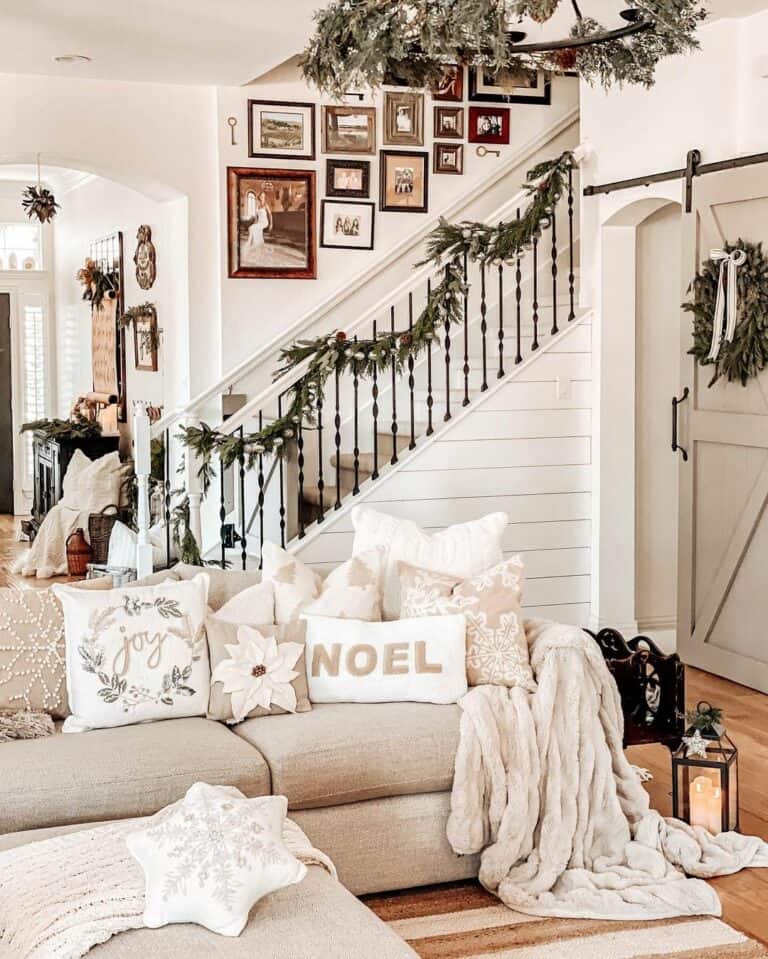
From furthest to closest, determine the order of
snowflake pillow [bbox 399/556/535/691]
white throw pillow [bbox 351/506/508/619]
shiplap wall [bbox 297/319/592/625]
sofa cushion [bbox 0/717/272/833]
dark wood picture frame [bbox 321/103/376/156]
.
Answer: dark wood picture frame [bbox 321/103/376/156], shiplap wall [bbox 297/319/592/625], white throw pillow [bbox 351/506/508/619], snowflake pillow [bbox 399/556/535/691], sofa cushion [bbox 0/717/272/833]

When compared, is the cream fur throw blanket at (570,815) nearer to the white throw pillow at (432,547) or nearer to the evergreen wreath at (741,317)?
the white throw pillow at (432,547)

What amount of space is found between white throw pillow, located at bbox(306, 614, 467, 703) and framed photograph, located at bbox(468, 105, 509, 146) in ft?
14.6

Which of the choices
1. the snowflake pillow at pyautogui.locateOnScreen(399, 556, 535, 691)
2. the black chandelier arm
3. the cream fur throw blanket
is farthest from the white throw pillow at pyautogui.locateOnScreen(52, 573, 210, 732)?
the black chandelier arm

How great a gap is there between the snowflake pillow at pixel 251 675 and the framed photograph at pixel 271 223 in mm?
3821

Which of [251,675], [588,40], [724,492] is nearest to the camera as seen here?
[588,40]

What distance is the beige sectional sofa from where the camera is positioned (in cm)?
333

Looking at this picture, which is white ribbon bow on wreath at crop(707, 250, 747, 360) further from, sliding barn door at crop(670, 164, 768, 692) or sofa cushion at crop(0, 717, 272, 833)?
sofa cushion at crop(0, 717, 272, 833)

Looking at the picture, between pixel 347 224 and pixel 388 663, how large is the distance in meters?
4.10

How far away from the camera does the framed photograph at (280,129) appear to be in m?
7.23

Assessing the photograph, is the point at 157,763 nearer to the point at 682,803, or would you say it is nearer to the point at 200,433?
the point at 682,803

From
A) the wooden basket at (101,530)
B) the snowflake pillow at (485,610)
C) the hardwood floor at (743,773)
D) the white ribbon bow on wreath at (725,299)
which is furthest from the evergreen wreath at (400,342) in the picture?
the wooden basket at (101,530)

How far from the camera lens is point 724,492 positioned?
19.1ft

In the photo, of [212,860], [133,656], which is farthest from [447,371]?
[212,860]

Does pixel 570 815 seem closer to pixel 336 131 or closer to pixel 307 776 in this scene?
pixel 307 776
